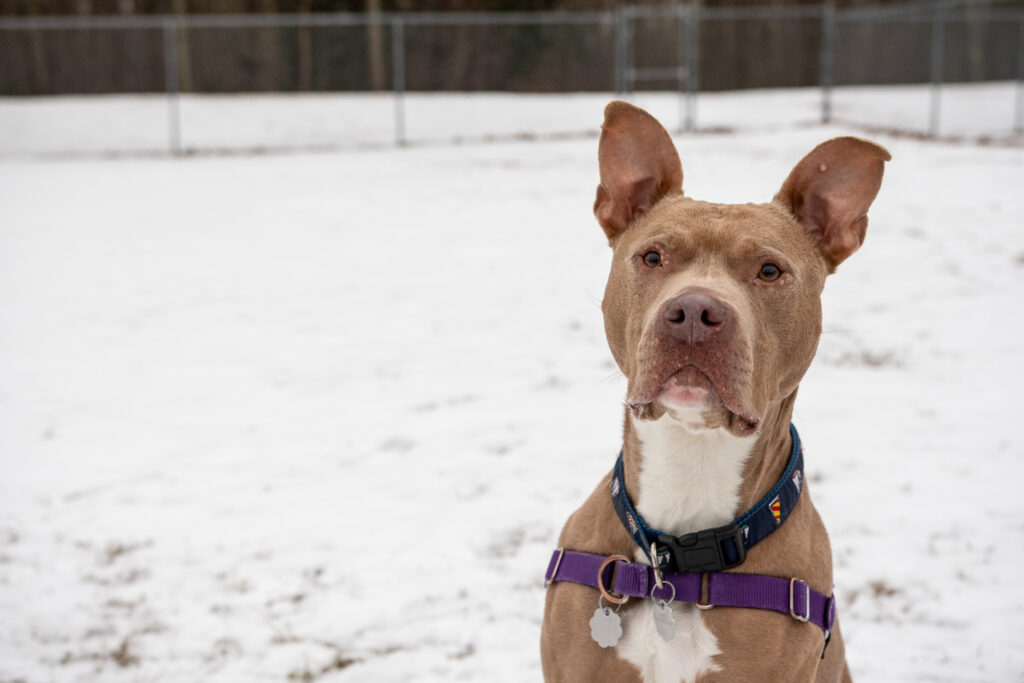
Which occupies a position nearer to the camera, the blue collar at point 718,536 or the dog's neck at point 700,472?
the blue collar at point 718,536

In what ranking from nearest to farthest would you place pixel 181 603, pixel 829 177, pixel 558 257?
pixel 829 177 < pixel 181 603 < pixel 558 257

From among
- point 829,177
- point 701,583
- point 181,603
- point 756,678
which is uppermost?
point 829,177

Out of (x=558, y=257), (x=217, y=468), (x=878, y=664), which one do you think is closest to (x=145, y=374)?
(x=217, y=468)

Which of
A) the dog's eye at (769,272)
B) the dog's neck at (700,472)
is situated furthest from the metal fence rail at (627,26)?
the dog's neck at (700,472)

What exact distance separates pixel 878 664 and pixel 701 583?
1.52 m

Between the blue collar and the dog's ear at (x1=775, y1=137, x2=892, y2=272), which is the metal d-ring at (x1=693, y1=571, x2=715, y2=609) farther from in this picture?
the dog's ear at (x1=775, y1=137, x2=892, y2=272)

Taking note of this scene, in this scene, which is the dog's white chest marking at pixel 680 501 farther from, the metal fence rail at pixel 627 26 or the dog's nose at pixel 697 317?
the metal fence rail at pixel 627 26

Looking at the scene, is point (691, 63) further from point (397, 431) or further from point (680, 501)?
point (680, 501)

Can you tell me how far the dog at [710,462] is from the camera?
8.00 feet

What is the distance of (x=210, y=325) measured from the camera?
28.3 feet

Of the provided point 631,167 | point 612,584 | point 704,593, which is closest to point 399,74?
point 631,167

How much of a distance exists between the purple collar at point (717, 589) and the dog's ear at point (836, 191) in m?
0.99

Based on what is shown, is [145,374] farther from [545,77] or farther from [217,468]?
[545,77]

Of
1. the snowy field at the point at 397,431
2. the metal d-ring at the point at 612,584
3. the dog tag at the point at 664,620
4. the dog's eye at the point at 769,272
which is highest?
the dog's eye at the point at 769,272
